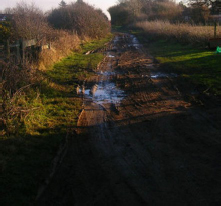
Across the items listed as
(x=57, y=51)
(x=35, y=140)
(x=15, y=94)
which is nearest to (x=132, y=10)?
(x=57, y=51)

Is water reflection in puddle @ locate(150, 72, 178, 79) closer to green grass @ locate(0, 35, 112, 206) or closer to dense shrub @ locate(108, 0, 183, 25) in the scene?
green grass @ locate(0, 35, 112, 206)

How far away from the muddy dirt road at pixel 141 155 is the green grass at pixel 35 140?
13.3 inches

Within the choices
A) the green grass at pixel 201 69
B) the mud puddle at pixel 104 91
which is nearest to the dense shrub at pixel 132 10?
the green grass at pixel 201 69

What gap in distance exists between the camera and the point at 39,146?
6.33m

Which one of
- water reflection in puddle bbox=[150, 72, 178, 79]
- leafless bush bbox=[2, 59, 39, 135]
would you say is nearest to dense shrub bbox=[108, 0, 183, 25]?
water reflection in puddle bbox=[150, 72, 178, 79]

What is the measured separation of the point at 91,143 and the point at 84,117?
185 centimetres

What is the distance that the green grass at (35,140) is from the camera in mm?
4750

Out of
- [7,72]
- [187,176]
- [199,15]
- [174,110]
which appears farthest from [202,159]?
[199,15]

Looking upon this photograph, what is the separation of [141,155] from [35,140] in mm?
2465

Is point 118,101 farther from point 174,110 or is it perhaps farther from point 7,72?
point 7,72

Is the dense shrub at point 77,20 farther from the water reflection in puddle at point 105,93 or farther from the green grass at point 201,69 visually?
the water reflection in puddle at point 105,93

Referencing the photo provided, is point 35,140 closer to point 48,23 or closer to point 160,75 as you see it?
point 160,75

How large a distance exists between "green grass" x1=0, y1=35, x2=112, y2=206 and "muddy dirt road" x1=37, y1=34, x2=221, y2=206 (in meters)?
0.34

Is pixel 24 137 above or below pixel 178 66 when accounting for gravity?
below
